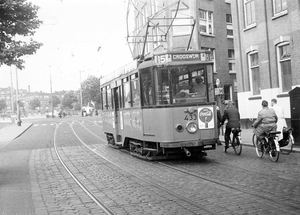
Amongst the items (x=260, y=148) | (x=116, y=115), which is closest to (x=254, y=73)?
(x=116, y=115)

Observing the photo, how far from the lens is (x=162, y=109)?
10859 mm

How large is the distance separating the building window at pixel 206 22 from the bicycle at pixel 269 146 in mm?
19658

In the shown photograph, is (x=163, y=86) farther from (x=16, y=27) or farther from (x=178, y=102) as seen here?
(x=16, y=27)

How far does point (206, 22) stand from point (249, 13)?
27.0 ft

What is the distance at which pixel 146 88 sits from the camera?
37.7ft

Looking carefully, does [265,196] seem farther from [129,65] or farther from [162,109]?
[129,65]

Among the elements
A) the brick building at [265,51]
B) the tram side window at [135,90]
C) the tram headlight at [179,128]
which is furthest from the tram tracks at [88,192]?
the brick building at [265,51]

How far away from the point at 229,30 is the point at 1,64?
22819 millimetres

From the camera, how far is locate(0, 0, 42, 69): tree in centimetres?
1248

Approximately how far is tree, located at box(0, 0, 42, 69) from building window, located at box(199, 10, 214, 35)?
1866 cm

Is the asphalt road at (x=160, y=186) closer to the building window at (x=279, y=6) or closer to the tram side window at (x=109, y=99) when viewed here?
the tram side window at (x=109, y=99)

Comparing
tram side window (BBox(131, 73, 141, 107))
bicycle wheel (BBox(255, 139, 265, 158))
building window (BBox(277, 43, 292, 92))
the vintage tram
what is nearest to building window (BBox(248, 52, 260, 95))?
building window (BBox(277, 43, 292, 92))

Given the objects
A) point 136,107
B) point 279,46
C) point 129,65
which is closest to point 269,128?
point 136,107

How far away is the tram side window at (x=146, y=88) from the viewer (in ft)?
36.9
